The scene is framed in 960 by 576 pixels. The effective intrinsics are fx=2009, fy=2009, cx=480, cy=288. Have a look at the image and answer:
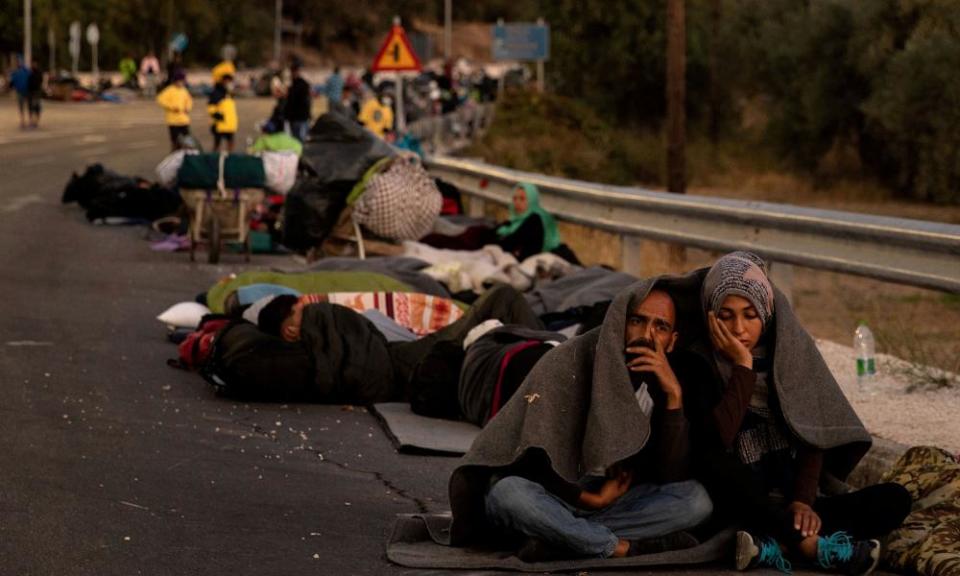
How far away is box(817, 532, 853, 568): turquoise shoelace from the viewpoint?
274 inches

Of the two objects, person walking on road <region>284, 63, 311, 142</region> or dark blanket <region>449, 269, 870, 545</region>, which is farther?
person walking on road <region>284, 63, 311, 142</region>

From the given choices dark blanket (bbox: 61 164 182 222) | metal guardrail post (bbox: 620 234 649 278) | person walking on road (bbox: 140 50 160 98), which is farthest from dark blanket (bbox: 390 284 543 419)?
person walking on road (bbox: 140 50 160 98)

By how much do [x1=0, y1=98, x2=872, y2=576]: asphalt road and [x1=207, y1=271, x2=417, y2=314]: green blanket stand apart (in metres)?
0.51

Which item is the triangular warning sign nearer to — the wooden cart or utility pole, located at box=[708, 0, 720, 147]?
the wooden cart

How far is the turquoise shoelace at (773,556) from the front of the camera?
6.98 m

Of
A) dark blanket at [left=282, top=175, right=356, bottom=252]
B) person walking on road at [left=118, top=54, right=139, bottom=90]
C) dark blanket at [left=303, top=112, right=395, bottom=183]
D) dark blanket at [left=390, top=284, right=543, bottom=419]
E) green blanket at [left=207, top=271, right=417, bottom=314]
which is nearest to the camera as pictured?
dark blanket at [left=390, top=284, right=543, bottom=419]

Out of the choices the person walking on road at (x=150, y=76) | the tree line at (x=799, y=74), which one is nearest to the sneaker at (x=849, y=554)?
the tree line at (x=799, y=74)

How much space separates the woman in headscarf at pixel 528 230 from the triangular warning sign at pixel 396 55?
1274cm

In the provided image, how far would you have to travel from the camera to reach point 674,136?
99.8ft

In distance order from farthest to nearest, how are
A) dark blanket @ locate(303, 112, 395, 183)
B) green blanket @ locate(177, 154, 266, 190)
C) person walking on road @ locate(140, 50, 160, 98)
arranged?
person walking on road @ locate(140, 50, 160, 98) → green blanket @ locate(177, 154, 266, 190) → dark blanket @ locate(303, 112, 395, 183)

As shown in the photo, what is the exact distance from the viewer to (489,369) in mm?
10242

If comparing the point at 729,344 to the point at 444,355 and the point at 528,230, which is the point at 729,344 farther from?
the point at 528,230

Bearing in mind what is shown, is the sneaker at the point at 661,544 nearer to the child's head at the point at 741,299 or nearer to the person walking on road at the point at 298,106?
the child's head at the point at 741,299

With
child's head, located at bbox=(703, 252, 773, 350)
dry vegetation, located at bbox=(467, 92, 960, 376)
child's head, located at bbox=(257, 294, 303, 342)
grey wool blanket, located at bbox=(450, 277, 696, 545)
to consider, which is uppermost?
child's head, located at bbox=(703, 252, 773, 350)
